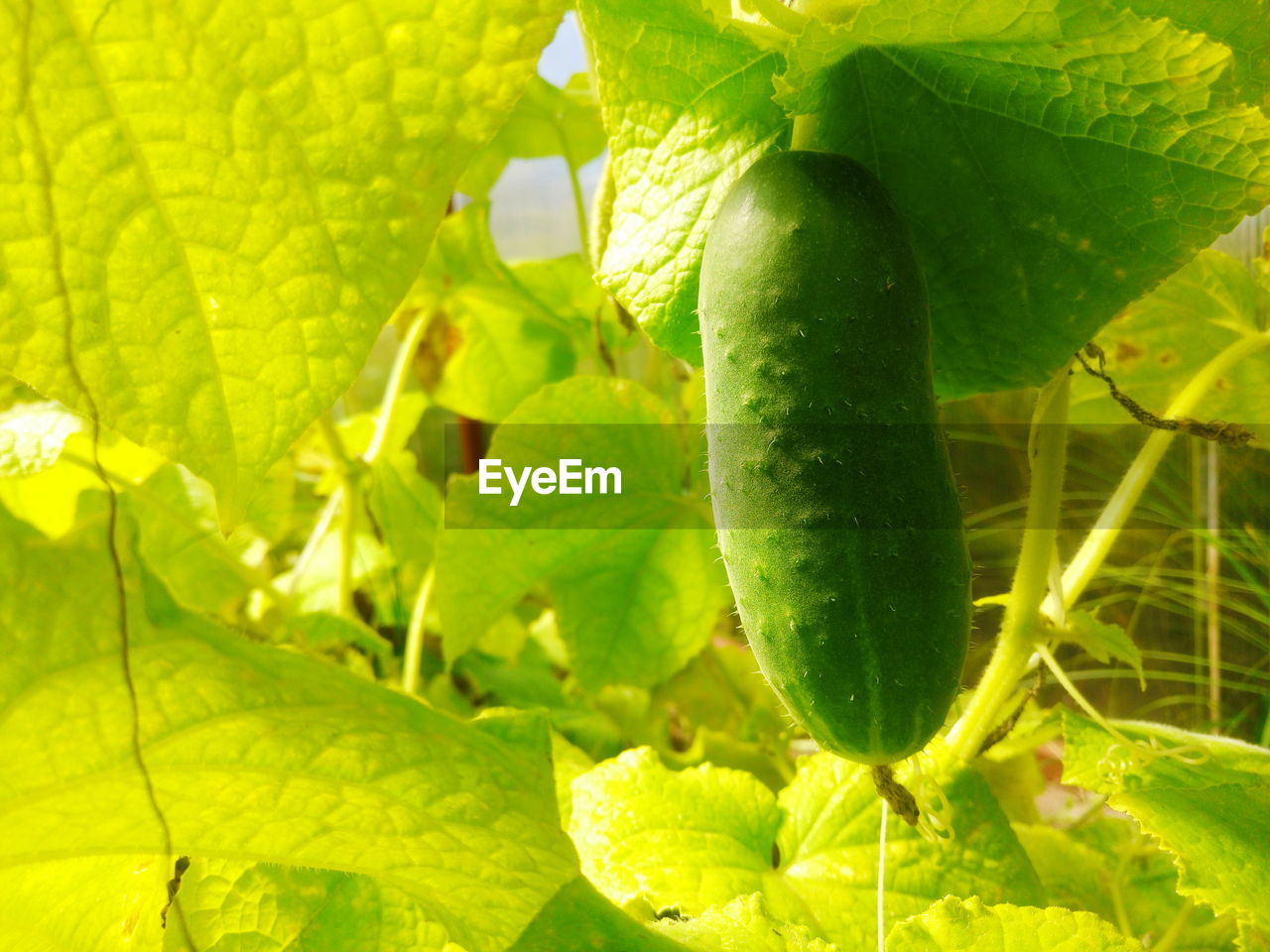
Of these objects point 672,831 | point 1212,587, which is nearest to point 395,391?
point 672,831

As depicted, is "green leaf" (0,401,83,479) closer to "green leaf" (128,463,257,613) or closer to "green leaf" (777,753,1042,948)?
"green leaf" (128,463,257,613)

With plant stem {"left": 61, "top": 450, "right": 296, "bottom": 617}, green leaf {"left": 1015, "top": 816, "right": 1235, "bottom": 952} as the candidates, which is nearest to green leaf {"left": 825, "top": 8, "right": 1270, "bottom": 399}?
green leaf {"left": 1015, "top": 816, "right": 1235, "bottom": 952}

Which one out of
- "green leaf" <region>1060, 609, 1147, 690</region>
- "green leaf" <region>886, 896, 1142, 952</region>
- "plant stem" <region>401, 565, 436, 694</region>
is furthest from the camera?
"plant stem" <region>401, 565, 436, 694</region>

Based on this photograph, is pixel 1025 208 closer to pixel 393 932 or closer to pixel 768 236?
pixel 768 236

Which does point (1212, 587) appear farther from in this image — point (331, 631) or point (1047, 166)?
point (331, 631)

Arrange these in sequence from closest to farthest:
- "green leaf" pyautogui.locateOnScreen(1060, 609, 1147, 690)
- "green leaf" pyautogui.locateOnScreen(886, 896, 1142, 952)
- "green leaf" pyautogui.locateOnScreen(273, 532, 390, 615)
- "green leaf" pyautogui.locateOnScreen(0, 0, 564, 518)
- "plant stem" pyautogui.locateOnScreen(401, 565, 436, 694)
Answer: "green leaf" pyautogui.locateOnScreen(0, 0, 564, 518), "green leaf" pyautogui.locateOnScreen(886, 896, 1142, 952), "green leaf" pyautogui.locateOnScreen(1060, 609, 1147, 690), "plant stem" pyautogui.locateOnScreen(401, 565, 436, 694), "green leaf" pyautogui.locateOnScreen(273, 532, 390, 615)

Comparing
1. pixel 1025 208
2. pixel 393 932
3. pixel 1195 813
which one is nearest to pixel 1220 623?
pixel 1195 813

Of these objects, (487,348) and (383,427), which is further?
(487,348)

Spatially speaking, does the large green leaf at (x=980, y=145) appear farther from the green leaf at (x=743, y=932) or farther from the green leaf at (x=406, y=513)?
the green leaf at (x=406, y=513)
